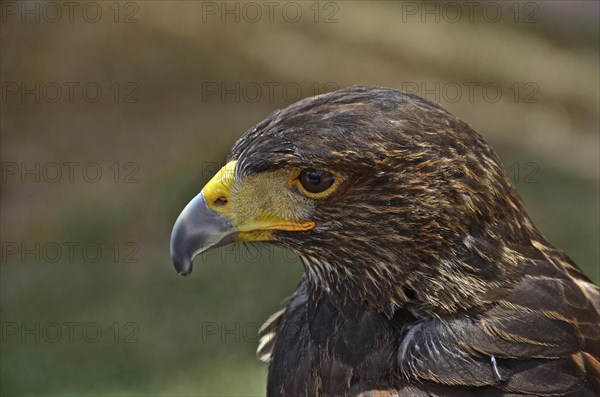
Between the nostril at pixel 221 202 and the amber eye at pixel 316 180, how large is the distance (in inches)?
11.3

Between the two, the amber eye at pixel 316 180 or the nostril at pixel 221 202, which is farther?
the nostril at pixel 221 202

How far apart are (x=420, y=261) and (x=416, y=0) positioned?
26.0 feet

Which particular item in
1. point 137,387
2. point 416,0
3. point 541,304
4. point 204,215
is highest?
point 416,0

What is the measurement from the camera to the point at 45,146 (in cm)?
858


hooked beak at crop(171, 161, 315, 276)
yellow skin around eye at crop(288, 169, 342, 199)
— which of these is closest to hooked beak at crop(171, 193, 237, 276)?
hooked beak at crop(171, 161, 315, 276)

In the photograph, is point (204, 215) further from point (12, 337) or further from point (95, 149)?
point (95, 149)

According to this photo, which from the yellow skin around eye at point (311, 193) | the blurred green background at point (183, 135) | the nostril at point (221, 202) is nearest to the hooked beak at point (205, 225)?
the nostril at point (221, 202)

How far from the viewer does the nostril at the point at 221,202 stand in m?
2.95

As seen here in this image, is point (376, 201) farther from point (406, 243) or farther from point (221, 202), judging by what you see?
point (221, 202)

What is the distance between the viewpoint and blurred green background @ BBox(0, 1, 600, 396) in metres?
6.72

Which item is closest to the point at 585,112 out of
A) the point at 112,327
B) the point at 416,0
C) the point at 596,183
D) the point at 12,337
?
the point at 596,183

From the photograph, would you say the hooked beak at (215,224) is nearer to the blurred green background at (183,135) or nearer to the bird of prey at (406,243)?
the bird of prey at (406,243)

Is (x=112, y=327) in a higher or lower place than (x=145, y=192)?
lower

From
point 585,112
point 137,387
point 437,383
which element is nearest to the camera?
point 437,383
